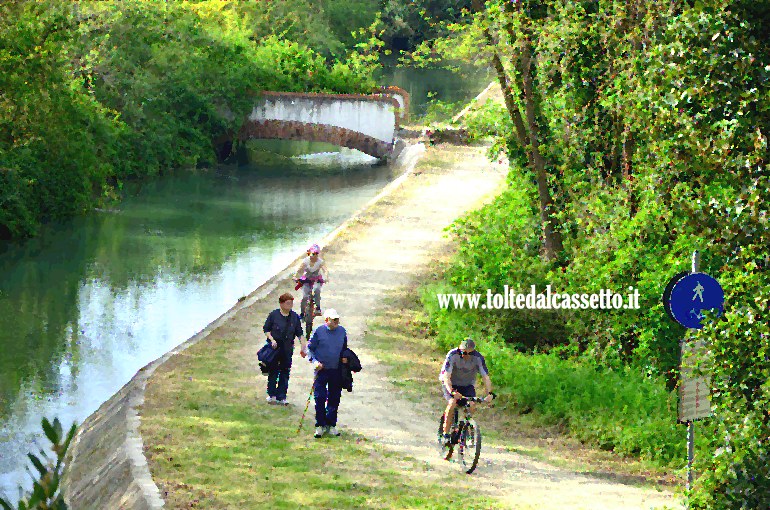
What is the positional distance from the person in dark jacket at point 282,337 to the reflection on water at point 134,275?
8.79 feet

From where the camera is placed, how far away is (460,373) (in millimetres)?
12859

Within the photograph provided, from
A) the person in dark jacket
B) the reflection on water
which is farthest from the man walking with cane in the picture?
the reflection on water

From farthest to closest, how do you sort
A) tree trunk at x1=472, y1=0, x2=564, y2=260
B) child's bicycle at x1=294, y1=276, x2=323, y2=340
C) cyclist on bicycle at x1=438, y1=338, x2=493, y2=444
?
tree trunk at x1=472, y1=0, x2=564, y2=260
child's bicycle at x1=294, y1=276, x2=323, y2=340
cyclist on bicycle at x1=438, y1=338, x2=493, y2=444

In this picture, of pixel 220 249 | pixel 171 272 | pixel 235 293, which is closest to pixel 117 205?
pixel 220 249

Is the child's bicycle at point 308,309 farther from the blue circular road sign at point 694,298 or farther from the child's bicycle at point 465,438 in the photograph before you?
the blue circular road sign at point 694,298

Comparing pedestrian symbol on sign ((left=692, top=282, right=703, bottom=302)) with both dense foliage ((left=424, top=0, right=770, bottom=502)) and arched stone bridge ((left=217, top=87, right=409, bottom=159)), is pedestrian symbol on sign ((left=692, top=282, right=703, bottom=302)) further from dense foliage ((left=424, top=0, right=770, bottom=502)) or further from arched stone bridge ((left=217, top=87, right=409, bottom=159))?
arched stone bridge ((left=217, top=87, right=409, bottom=159))

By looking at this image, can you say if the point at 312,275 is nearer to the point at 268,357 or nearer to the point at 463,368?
the point at 268,357

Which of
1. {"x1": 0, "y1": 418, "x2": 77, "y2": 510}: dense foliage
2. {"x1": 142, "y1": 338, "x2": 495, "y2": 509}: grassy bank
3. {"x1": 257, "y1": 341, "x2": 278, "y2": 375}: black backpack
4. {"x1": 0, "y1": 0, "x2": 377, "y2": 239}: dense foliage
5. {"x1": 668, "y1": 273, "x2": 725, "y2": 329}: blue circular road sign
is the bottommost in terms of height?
{"x1": 142, "y1": 338, "x2": 495, "y2": 509}: grassy bank

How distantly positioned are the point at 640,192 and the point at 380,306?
4980 mm

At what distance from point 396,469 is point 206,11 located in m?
40.5

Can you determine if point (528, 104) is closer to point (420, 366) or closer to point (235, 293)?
point (420, 366)

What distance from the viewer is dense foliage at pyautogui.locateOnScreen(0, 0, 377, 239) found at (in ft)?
98.3

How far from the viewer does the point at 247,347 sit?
1828 cm

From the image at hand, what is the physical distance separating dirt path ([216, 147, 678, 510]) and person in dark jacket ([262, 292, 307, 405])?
14.9 inches
